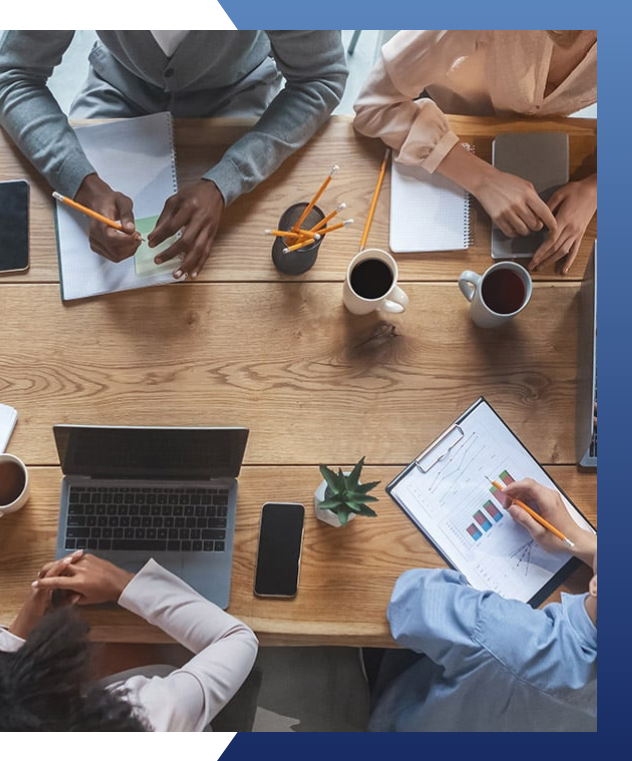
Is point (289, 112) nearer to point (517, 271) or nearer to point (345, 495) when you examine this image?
point (517, 271)

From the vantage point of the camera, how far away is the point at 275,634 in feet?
2.69

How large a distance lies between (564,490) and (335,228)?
0.47 m

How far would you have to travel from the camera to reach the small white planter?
0.83 metres

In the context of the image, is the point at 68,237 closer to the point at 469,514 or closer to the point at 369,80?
the point at 369,80

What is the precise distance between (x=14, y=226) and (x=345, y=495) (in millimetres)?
593

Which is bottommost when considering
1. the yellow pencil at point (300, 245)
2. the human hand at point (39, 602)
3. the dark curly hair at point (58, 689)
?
the dark curly hair at point (58, 689)

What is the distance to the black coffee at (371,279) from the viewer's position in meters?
0.86

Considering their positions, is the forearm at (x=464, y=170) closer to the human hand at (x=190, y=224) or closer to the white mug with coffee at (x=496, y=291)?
the white mug with coffee at (x=496, y=291)

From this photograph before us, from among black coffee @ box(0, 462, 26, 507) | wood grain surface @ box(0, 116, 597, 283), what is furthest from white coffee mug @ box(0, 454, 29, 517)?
wood grain surface @ box(0, 116, 597, 283)

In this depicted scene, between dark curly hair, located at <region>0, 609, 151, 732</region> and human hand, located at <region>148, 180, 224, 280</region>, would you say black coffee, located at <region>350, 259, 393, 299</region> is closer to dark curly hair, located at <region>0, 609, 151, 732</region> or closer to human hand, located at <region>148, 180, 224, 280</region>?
human hand, located at <region>148, 180, 224, 280</region>

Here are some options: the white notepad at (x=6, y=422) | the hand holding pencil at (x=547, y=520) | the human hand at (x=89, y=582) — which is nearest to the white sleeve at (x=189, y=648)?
the human hand at (x=89, y=582)

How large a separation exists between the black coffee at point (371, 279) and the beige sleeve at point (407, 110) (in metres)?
0.18

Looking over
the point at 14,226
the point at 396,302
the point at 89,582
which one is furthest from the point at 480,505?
the point at 14,226

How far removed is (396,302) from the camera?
87 cm
